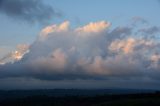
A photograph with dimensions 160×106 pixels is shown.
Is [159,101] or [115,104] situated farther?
[115,104]

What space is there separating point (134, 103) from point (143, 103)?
219 inches

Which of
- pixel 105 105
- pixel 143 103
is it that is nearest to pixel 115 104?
pixel 105 105

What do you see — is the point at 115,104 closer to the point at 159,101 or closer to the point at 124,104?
the point at 124,104

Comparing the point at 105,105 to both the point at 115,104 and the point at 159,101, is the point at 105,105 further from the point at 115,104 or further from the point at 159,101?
the point at 159,101

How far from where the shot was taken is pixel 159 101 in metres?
150

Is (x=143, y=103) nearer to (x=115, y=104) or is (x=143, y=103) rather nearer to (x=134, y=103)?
(x=134, y=103)

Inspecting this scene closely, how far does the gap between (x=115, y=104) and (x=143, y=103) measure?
15.6 m

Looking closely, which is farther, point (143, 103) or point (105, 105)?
point (105, 105)

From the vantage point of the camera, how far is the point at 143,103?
152 metres

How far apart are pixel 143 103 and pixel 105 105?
2047cm

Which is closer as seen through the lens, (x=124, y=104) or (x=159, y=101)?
(x=159, y=101)

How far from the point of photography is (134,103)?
15662 centimetres

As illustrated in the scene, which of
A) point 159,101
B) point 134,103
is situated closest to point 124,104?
point 134,103

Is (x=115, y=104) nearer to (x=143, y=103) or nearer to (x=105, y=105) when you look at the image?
(x=105, y=105)
